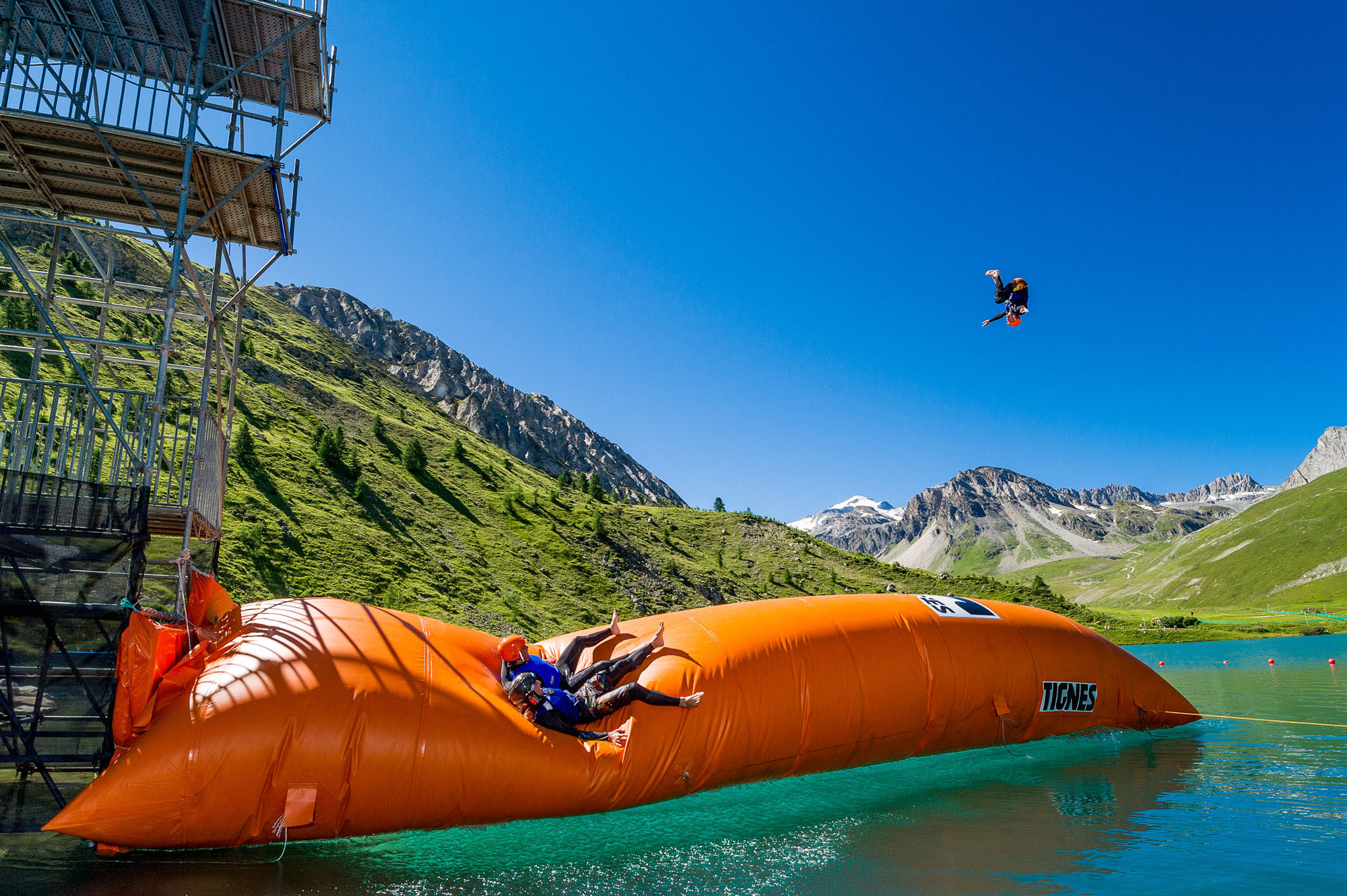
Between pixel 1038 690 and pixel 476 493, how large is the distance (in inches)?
2059

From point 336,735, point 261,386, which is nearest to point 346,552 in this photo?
point 261,386

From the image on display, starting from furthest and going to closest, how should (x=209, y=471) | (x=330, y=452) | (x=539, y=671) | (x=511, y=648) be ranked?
(x=330, y=452) < (x=209, y=471) < (x=511, y=648) < (x=539, y=671)

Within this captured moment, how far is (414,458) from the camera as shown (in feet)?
192

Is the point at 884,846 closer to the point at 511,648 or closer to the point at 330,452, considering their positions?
the point at 511,648

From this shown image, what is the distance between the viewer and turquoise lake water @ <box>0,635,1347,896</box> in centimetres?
705

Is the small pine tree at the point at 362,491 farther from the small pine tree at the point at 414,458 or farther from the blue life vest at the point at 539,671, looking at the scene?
the blue life vest at the point at 539,671

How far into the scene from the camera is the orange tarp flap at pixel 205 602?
9602mm

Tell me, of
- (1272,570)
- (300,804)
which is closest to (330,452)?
(300,804)

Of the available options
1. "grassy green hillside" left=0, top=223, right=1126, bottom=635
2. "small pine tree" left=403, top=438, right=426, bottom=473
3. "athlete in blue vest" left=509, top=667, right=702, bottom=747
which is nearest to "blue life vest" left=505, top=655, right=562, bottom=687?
"athlete in blue vest" left=509, top=667, right=702, bottom=747

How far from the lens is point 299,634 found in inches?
343

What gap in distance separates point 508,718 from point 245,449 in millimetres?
40624

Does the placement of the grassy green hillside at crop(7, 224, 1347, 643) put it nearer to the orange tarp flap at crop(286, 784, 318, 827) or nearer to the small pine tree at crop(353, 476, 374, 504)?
the small pine tree at crop(353, 476, 374, 504)

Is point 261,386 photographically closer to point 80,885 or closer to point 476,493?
point 476,493

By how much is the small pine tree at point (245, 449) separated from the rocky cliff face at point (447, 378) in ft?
309
